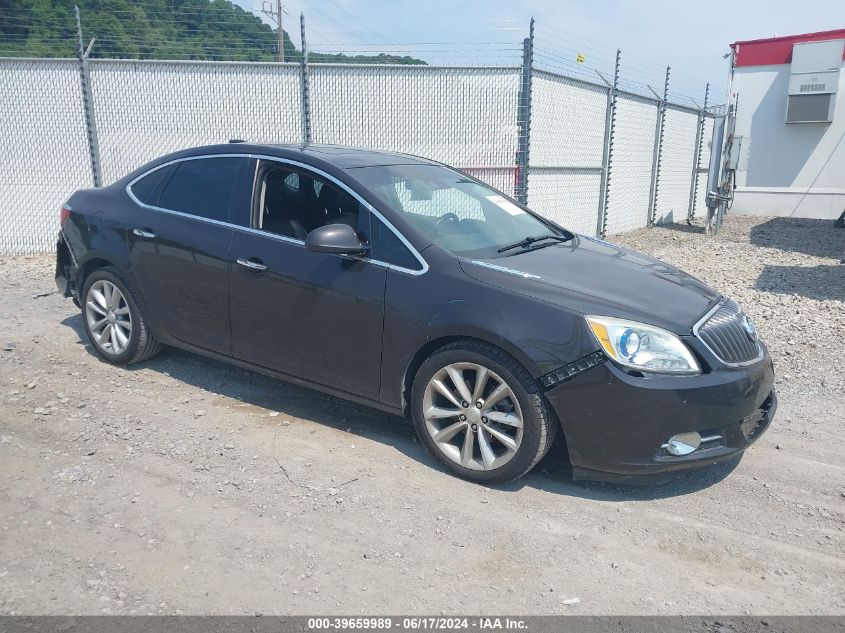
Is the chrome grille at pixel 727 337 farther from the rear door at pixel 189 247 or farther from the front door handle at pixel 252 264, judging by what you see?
the rear door at pixel 189 247

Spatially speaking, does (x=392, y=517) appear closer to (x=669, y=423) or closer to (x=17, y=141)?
(x=669, y=423)

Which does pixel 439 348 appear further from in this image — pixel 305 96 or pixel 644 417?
pixel 305 96

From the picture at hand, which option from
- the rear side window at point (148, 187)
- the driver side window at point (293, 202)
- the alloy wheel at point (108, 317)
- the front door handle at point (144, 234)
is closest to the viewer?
the driver side window at point (293, 202)

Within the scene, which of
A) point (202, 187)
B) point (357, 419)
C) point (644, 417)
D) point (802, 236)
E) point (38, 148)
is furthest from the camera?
point (802, 236)

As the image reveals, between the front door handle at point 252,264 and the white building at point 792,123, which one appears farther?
the white building at point 792,123

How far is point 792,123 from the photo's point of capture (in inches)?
780

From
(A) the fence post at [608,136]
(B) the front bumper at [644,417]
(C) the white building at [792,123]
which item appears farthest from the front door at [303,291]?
(C) the white building at [792,123]

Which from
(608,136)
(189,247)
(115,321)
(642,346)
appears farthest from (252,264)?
(608,136)

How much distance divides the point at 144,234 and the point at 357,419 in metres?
1.98

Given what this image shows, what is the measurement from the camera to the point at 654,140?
1491 cm

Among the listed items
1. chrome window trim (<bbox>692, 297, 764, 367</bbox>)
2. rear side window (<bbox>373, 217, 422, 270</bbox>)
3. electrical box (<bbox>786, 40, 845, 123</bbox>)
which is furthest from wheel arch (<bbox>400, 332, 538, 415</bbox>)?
electrical box (<bbox>786, 40, 845, 123</bbox>)

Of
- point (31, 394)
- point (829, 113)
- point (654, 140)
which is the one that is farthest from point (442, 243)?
point (829, 113)

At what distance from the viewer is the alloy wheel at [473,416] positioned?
3648mm

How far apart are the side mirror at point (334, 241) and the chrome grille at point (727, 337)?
1866mm
